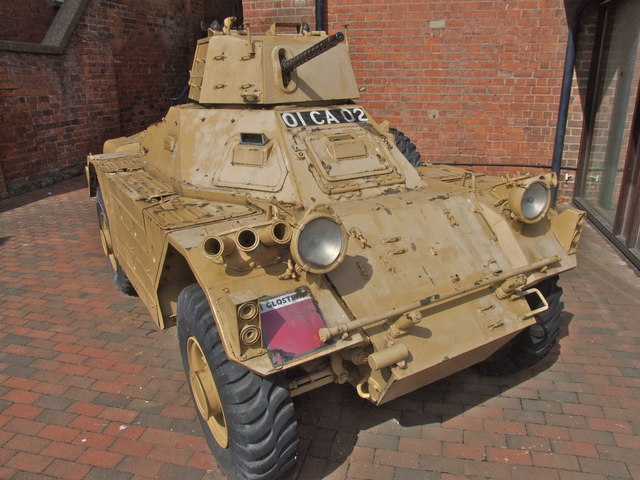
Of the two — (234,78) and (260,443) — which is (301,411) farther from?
(234,78)

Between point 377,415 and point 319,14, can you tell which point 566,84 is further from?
point 377,415

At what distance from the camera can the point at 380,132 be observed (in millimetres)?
4340

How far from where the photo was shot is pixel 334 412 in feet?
12.3

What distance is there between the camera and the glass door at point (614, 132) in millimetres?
6340

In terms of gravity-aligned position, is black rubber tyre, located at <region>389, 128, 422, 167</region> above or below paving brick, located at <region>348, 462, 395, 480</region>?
above

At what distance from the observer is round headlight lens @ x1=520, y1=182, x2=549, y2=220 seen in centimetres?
364

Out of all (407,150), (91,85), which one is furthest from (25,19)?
(407,150)

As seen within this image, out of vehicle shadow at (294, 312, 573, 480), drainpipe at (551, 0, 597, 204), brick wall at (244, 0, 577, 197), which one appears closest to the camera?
vehicle shadow at (294, 312, 573, 480)

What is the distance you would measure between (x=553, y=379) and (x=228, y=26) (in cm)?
388

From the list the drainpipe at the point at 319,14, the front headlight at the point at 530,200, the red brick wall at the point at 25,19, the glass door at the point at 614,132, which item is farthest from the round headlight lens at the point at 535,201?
the red brick wall at the point at 25,19

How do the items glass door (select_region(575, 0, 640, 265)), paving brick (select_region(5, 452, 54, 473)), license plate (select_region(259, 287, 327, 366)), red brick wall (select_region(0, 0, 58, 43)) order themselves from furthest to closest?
1. red brick wall (select_region(0, 0, 58, 43))
2. glass door (select_region(575, 0, 640, 265))
3. paving brick (select_region(5, 452, 54, 473))
4. license plate (select_region(259, 287, 327, 366))

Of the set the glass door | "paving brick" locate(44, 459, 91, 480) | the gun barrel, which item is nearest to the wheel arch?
"paving brick" locate(44, 459, 91, 480)

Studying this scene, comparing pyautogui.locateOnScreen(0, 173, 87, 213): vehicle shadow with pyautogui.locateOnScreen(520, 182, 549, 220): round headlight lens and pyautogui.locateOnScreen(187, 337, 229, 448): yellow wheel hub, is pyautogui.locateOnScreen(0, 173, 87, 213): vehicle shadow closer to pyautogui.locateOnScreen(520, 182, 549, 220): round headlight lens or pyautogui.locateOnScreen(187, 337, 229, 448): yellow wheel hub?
pyautogui.locateOnScreen(187, 337, 229, 448): yellow wheel hub

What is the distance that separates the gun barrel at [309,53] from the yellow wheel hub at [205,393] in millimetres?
2034
